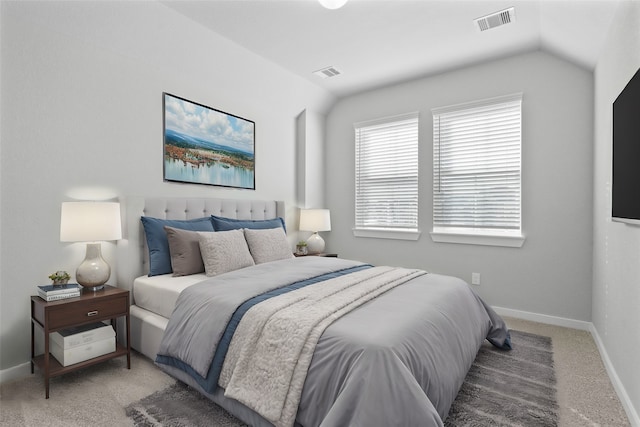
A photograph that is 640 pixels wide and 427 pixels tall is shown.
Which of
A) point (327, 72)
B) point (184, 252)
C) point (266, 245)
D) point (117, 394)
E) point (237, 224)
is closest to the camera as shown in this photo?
point (117, 394)

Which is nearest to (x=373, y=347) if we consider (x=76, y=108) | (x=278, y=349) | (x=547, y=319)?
(x=278, y=349)

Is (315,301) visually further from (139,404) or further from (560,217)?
(560,217)

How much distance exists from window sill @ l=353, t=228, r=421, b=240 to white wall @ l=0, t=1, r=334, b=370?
2157mm

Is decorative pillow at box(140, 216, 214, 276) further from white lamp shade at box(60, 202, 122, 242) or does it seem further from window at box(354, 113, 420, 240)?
window at box(354, 113, 420, 240)

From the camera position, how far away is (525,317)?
3.50 m

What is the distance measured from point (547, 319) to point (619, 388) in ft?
4.44

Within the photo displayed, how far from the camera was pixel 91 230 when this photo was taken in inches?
90.1

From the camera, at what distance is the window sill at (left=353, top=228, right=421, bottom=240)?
13.7 ft

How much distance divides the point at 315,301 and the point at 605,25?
278 cm

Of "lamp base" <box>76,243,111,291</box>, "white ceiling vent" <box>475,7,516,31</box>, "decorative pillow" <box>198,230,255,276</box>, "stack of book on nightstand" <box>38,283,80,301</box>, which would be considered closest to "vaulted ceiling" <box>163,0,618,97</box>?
"white ceiling vent" <box>475,7,516,31</box>

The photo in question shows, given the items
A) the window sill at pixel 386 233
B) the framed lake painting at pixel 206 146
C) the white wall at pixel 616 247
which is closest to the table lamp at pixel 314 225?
the window sill at pixel 386 233

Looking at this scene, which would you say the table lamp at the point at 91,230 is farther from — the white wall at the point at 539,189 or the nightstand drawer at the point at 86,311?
the white wall at the point at 539,189

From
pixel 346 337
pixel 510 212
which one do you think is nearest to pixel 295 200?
pixel 510 212

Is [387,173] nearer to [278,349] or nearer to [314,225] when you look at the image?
[314,225]
